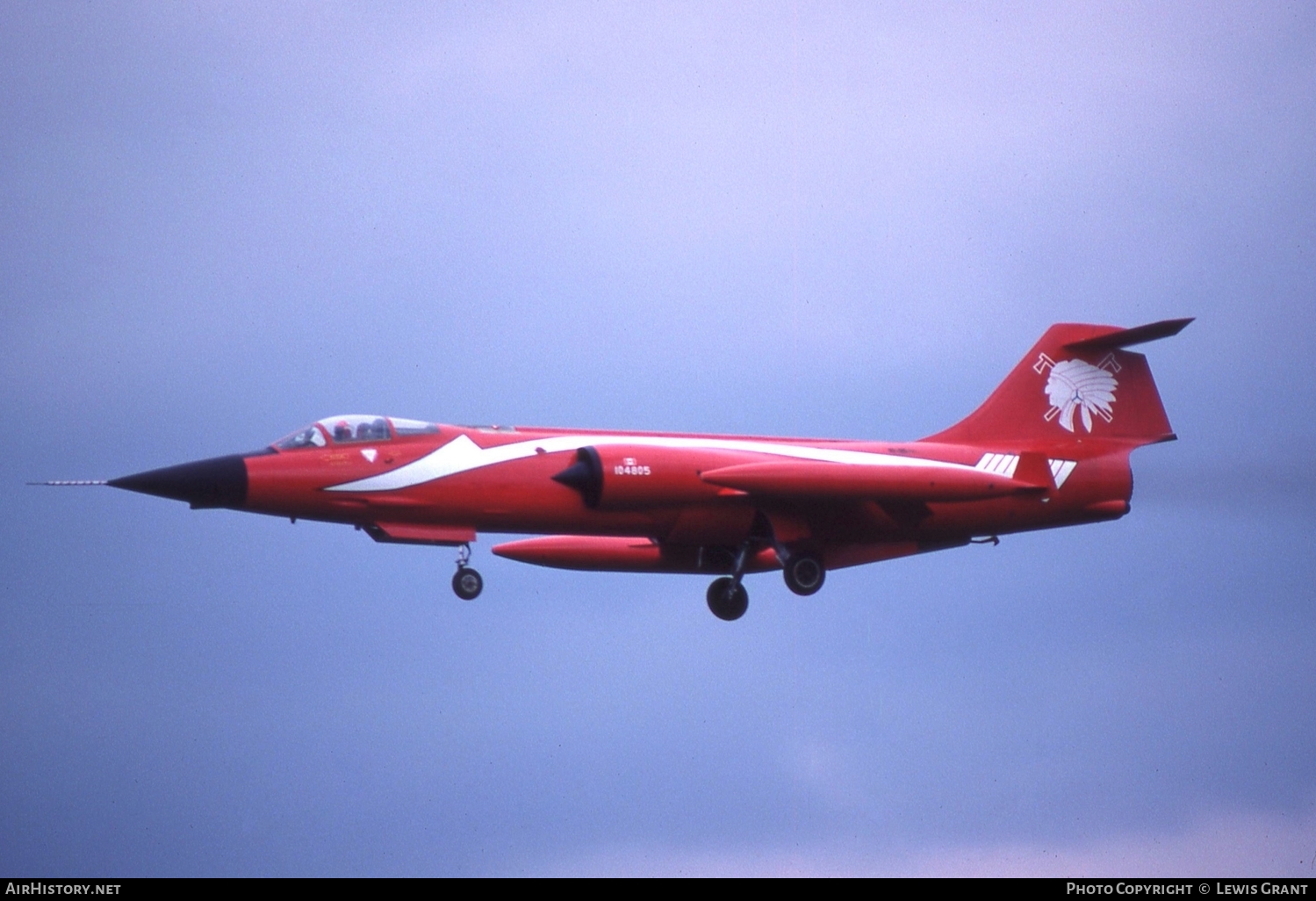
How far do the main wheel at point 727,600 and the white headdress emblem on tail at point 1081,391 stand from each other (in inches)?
227

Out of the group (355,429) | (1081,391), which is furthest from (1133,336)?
(355,429)

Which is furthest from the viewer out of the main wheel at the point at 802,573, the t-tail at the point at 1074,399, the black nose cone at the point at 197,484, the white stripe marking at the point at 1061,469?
the t-tail at the point at 1074,399

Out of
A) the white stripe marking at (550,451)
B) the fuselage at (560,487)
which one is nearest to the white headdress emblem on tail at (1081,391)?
the fuselage at (560,487)

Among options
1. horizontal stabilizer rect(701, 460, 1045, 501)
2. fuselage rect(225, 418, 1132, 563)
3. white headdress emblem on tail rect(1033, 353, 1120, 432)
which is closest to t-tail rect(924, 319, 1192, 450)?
white headdress emblem on tail rect(1033, 353, 1120, 432)

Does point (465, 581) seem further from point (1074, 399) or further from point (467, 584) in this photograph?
point (1074, 399)

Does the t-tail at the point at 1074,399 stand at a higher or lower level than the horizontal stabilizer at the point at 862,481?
higher

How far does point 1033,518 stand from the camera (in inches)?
1152

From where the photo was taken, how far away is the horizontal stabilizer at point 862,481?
26.9 meters

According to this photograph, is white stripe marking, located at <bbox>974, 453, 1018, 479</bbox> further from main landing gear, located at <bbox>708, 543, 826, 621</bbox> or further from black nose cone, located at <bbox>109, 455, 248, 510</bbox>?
black nose cone, located at <bbox>109, 455, 248, 510</bbox>

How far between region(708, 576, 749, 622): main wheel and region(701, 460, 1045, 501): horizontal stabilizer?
10.6 ft

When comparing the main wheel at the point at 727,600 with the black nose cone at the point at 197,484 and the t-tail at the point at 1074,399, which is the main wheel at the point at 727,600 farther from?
the black nose cone at the point at 197,484

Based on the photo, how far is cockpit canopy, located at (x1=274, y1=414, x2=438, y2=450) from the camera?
26.9m
